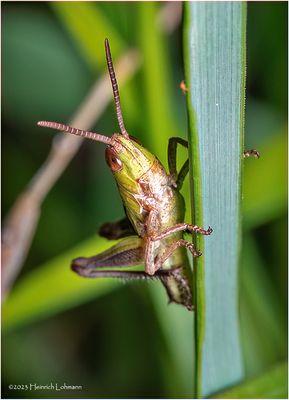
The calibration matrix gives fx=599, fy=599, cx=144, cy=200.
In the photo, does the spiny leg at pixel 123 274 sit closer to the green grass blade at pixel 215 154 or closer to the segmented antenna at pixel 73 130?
the green grass blade at pixel 215 154

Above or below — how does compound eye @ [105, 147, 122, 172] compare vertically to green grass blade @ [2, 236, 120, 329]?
above

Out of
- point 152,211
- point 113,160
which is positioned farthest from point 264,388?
point 113,160

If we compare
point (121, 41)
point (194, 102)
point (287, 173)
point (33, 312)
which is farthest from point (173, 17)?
A: point (194, 102)

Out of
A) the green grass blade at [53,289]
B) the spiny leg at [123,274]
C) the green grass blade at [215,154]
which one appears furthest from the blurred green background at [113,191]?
the green grass blade at [215,154]

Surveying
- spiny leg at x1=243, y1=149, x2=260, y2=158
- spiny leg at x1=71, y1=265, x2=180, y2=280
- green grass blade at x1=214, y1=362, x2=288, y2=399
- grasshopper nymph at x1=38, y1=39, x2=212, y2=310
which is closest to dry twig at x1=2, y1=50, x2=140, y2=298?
spiny leg at x1=71, y1=265, x2=180, y2=280

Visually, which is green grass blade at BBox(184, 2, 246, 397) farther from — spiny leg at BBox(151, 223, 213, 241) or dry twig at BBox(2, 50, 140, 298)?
dry twig at BBox(2, 50, 140, 298)

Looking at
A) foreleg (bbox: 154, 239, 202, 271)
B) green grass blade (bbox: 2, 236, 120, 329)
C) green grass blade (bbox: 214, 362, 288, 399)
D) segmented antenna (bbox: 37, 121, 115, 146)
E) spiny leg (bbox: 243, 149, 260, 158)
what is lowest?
green grass blade (bbox: 214, 362, 288, 399)
